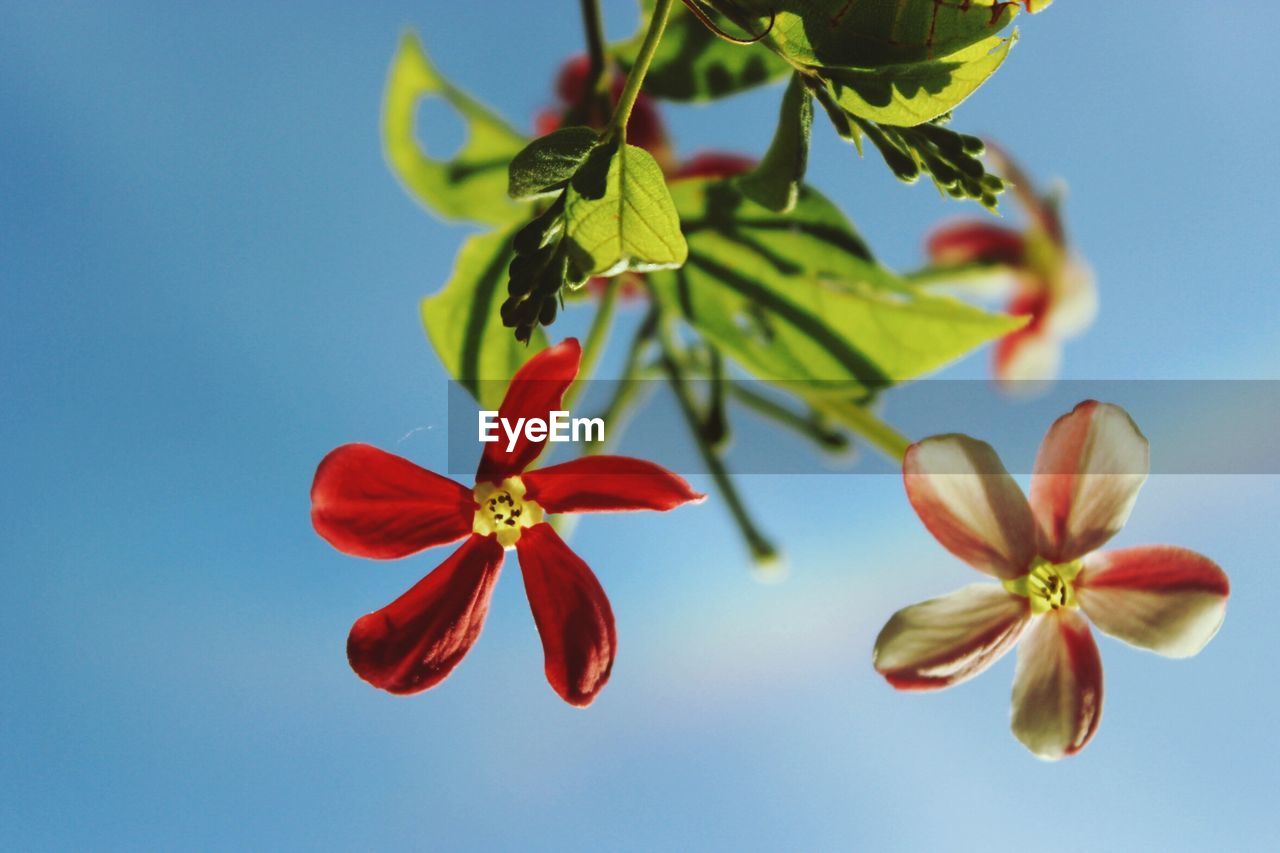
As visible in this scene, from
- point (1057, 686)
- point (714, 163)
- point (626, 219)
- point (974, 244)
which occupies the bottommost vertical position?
point (1057, 686)

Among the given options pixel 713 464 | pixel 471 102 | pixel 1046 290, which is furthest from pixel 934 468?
pixel 1046 290

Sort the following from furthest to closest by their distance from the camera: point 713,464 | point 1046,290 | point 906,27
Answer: point 1046,290
point 713,464
point 906,27

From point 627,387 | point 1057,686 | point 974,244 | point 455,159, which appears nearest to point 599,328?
point 627,387

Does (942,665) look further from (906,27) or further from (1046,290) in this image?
(1046,290)

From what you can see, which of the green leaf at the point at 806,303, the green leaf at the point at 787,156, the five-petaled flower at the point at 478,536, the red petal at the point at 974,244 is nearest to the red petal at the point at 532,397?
the five-petaled flower at the point at 478,536

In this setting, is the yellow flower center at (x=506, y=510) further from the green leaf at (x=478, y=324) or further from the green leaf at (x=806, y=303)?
the green leaf at (x=806, y=303)

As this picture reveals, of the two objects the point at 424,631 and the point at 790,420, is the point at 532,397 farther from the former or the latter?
the point at 790,420

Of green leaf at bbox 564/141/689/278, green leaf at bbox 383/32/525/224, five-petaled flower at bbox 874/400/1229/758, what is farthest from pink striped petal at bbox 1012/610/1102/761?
green leaf at bbox 383/32/525/224

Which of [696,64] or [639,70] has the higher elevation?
[696,64]
